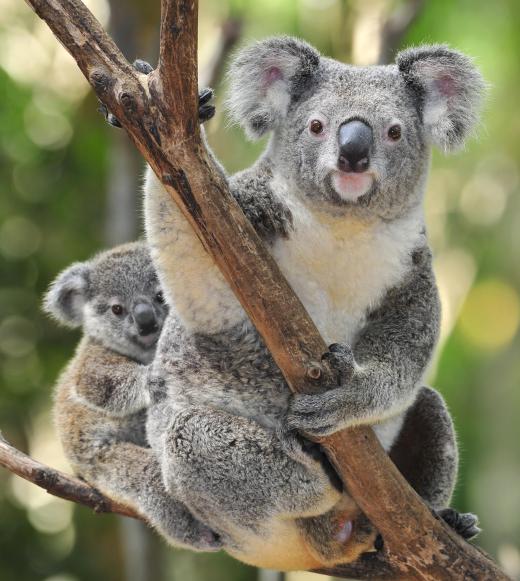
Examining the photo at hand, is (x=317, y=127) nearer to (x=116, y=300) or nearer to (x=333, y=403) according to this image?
(x=333, y=403)

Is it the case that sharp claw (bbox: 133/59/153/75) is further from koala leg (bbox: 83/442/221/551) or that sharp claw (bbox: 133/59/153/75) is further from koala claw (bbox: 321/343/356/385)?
koala leg (bbox: 83/442/221/551)

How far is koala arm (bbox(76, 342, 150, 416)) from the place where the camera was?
4266mm

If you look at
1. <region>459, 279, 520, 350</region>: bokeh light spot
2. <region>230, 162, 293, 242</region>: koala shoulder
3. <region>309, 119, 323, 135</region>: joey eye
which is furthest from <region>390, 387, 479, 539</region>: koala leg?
<region>459, 279, 520, 350</region>: bokeh light spot

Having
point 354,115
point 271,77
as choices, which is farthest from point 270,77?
point 354,115

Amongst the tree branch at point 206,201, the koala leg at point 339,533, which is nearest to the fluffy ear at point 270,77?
the tree branch at point 206,201

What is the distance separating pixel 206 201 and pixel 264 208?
0.56 metres

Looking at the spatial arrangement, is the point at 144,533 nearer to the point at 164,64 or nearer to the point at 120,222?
the point at 120,222

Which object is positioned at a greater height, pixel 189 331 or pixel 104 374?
pixel 189 331

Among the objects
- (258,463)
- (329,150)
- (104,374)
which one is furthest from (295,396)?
(104,374)

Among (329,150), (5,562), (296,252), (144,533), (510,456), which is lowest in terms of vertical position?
(5,562)

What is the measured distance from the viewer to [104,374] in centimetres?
442

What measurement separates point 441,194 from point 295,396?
5.96 m

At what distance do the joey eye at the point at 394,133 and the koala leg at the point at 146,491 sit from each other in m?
1.76

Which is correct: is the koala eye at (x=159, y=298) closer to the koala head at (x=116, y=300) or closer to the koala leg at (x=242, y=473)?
the koala head at (x=116, y=300)
